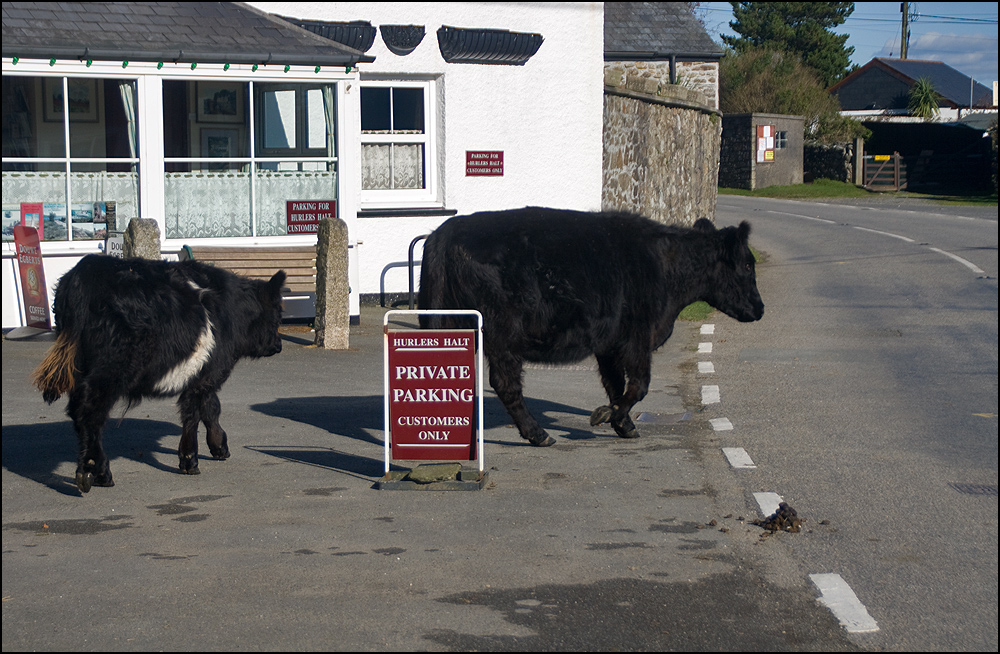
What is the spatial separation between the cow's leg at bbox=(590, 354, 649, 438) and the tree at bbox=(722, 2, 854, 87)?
67.4 meters

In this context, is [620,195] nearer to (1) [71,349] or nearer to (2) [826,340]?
(2) [826,340]

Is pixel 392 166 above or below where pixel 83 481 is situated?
above

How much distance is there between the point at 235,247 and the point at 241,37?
2.77m

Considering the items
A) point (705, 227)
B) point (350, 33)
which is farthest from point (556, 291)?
point (350, 33)

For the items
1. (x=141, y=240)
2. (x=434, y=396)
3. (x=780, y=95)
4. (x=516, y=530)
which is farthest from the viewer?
(x=780, y=95)

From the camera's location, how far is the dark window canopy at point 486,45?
16.5m

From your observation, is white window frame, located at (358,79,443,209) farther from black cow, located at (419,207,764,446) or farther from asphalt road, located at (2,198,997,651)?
black cow, located at (419,207,764,446)

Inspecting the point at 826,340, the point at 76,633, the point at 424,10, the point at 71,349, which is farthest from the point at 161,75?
the point at 76,633

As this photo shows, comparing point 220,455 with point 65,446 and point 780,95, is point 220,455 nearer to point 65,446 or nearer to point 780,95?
point 65,446

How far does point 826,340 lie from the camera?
12914mm

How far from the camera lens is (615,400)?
8195mm

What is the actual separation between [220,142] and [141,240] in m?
4.11

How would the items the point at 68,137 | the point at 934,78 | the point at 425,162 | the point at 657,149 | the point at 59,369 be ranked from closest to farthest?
the point at 59,369
the point at 68,137
the point at 425,162
the point at 657,149
the point at 934,78

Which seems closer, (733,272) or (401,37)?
(733,272)
